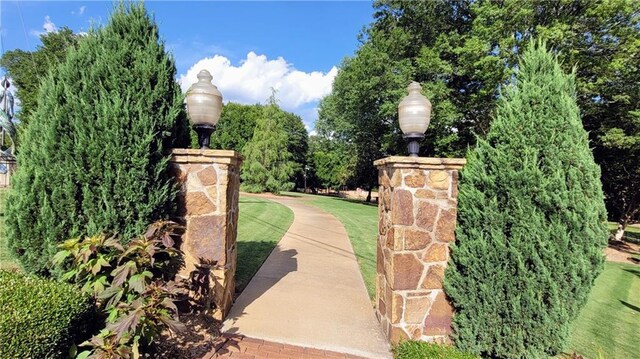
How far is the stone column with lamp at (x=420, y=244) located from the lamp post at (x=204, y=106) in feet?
6.83

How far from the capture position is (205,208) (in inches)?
130

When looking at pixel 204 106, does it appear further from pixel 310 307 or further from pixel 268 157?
pixel 268 157

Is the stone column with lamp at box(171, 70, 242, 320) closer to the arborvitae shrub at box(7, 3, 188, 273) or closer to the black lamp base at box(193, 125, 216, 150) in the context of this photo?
the black lamp base at box(193, 125, 216, 150)

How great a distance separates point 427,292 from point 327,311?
1.35 m

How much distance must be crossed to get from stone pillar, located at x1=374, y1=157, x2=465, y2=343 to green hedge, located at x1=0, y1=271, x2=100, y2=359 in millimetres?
2742

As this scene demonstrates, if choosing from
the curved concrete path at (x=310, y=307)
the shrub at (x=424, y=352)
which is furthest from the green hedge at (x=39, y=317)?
the shrub at (x=424, y=352)

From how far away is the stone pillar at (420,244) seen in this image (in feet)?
10.2

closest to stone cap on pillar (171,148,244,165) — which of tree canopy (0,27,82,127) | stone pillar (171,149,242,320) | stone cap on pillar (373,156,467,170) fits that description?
stone pillar (171,149,242,320)


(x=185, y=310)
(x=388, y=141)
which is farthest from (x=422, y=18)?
(x=185, y=310)

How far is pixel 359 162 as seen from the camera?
27.4 meters

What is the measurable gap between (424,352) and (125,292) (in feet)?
8.29

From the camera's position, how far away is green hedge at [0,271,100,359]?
1794 millimetres

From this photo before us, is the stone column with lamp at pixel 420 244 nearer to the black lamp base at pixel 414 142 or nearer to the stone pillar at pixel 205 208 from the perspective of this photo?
the black lamp base at pixel 414 142

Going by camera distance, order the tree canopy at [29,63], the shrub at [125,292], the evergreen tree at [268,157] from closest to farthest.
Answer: the shrub at [125,292], the tree canopy at [29,63], the evergreen tree at [268,157]
